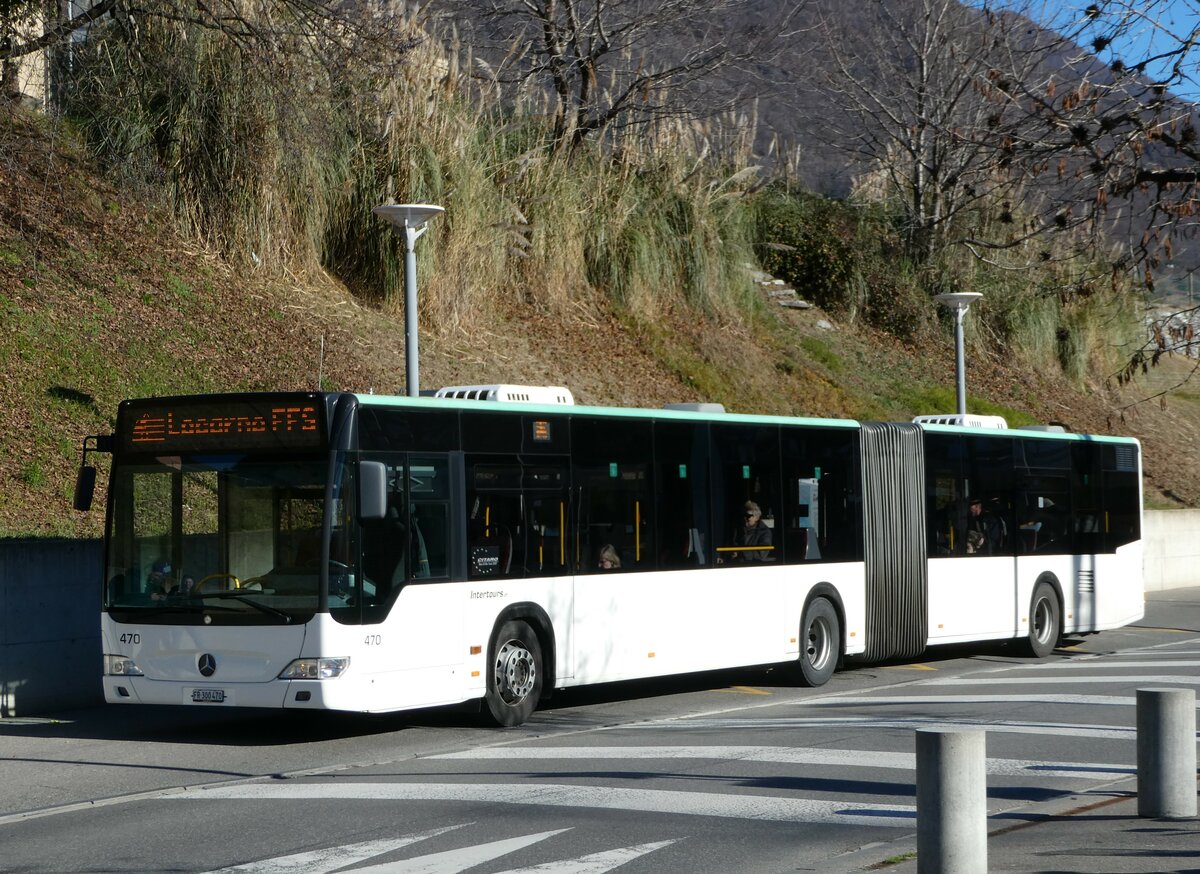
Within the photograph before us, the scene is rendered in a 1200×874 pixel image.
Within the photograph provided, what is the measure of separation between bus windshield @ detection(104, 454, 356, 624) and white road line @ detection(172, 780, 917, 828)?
1951 millimetres

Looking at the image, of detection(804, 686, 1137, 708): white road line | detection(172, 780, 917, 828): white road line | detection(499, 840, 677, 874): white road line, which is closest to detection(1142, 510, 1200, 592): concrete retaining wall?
detection(804, 686, 1137, 708): white road line

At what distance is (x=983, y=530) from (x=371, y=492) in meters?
9.97

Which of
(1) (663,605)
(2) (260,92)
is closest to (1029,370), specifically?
(2) (260,92)

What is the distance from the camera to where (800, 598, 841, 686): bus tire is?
55.4ft

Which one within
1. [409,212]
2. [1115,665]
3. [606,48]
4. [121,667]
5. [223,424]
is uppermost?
[606,48]

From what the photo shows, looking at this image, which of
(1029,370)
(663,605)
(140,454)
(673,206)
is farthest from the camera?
(1029,370)

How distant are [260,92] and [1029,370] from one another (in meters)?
22.5

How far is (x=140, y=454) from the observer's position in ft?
42.3

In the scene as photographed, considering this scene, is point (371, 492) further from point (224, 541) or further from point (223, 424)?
point (223, 424)

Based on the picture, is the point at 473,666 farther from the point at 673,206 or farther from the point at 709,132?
the point at 709,132

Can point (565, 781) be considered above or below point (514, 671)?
below

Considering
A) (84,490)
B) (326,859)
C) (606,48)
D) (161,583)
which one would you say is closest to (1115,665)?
(161,583)

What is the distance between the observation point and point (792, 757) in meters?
11.1

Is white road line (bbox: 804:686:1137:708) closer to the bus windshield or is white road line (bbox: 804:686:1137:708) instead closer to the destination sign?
the bus windshield
